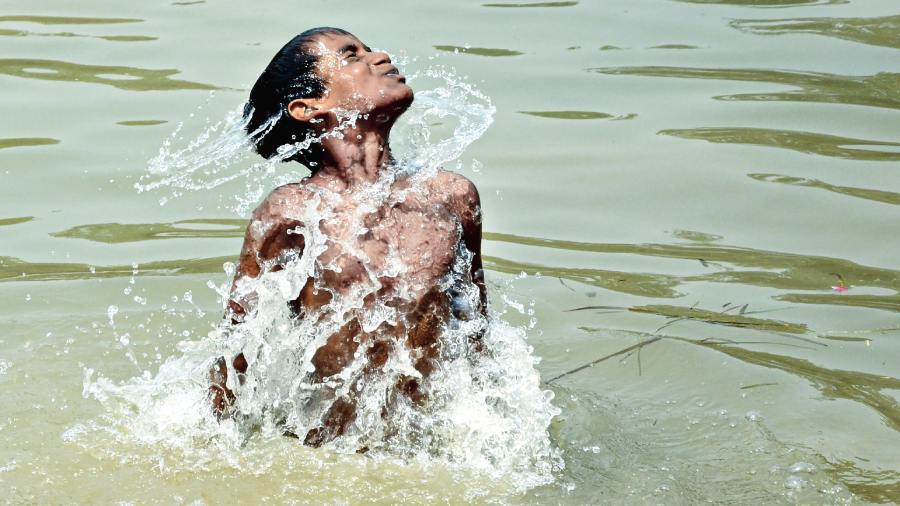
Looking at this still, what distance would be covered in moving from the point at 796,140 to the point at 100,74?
399cm

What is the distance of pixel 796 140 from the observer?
6.90 metres

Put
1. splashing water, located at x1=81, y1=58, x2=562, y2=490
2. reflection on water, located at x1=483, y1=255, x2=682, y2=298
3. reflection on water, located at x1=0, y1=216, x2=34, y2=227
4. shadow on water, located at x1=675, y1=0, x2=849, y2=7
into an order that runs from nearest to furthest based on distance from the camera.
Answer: splashing water, located at x1=81, y1=58, x2=562, y2=490 < reflection on water, located at x1=483, y1=255, x2=682, y2=298 < reflection on water, located at x1=0, y1=216, x2=34, y2=227 < shadow on water, located at x1=675, y1=0, x2=849, y2=7

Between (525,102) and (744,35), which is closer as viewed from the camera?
(525,102)

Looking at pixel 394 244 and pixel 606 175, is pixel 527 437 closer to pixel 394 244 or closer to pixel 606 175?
pixel 394 244

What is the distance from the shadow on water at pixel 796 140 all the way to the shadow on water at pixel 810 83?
16.0 inches

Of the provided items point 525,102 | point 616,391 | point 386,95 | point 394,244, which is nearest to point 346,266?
point 394,244

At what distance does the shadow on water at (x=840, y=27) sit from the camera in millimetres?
7875

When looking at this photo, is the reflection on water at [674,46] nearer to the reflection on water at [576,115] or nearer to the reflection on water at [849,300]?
the reflection on water at [576,115]

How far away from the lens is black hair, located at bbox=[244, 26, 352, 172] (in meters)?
4.40

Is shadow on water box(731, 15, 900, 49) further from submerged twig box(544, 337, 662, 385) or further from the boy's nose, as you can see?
the boy's nose

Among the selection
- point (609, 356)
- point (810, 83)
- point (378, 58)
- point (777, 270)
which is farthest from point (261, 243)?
point (810, 83)

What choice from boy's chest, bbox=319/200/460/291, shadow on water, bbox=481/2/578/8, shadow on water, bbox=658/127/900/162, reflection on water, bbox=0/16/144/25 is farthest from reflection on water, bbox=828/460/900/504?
reflection on water, bbox=0/16/144/25

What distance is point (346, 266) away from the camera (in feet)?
13.9

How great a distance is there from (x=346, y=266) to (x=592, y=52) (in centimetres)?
412
